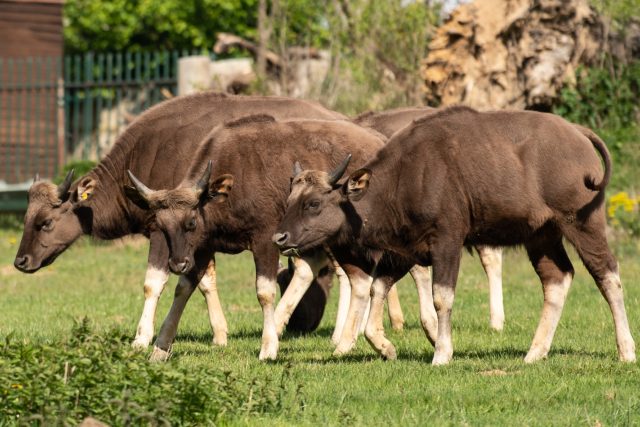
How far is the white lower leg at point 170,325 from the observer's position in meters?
10.7

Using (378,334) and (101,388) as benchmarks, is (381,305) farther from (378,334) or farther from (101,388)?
(101,388)

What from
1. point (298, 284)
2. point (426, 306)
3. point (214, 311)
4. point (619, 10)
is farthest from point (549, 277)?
point (619, 10)

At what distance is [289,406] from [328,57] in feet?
56.2

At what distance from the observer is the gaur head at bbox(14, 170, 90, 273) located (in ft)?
41.4

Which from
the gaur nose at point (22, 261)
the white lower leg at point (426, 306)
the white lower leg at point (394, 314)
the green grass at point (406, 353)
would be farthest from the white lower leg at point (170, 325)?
the white lower leg at point (394, 314)

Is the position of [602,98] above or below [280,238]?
below

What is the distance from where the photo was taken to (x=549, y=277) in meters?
10.7

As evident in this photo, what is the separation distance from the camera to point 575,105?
20094 millimetres

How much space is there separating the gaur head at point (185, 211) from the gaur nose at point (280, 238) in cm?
77

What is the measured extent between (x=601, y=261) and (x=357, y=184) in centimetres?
208

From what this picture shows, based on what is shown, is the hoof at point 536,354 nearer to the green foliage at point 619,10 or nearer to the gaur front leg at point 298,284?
the gaur front leg at point 298,284

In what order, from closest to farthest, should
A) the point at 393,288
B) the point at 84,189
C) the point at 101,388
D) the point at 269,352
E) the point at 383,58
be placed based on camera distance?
the point at 101,388, the point at 269,352, the point at 84,189, the point at 393,288, the point at 383,58

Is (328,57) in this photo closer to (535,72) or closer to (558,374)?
(535,72)

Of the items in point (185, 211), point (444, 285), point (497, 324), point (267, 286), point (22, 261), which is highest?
point (185, 211)
